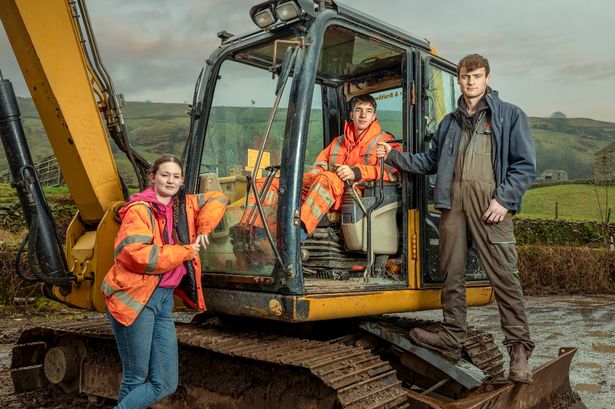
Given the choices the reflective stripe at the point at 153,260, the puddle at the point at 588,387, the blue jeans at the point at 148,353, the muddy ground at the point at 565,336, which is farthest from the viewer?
the puddle at the point at 588,387

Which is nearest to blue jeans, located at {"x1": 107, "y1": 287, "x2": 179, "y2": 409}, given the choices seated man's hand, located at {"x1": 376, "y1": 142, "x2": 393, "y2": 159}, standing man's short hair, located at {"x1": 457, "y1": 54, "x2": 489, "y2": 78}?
seated man's hand, located at {"x1": 376, "y1": 142, "x2": 393, "y2": 159}

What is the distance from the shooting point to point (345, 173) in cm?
419

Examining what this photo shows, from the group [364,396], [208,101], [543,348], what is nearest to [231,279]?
[364,396]

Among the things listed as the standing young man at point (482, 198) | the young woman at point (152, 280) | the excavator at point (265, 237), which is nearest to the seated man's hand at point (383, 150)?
the excavator at point (265, 237)

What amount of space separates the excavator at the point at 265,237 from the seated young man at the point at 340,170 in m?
0.07

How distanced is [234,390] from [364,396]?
908mm

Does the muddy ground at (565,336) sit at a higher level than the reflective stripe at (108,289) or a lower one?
lower

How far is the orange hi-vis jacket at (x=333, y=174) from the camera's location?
12.8 feet

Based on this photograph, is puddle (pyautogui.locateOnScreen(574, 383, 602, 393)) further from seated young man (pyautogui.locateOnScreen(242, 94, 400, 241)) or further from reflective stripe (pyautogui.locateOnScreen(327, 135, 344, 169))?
reflective stripe (pyautogui.locateOnScreen(327, 135, 344, 169))

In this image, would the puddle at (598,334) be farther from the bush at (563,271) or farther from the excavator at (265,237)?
the bush at (563,271)

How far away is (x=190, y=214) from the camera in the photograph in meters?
3.74

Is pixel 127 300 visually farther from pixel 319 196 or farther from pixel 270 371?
pixel 319 196

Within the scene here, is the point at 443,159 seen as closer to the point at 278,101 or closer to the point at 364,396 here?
the point at 278,101

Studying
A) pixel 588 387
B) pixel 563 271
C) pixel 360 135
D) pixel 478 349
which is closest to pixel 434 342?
pixel 478 349
